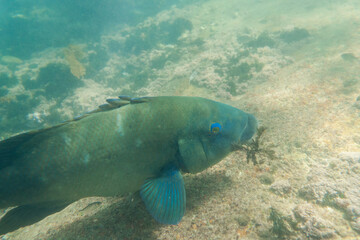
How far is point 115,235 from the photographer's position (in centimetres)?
192

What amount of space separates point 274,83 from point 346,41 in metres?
5.02

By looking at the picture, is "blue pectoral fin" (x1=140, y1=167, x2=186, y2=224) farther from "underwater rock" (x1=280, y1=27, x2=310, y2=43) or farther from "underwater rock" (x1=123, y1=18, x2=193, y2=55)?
"underwater rock" (x1=123, y1=18, x2=193, y2=55)

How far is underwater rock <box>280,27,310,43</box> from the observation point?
1013 centimetres

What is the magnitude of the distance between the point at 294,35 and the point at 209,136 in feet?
38.7

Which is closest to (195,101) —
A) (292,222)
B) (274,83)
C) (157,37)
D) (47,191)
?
(292,222)

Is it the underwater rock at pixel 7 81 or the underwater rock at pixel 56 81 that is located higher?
the underwater rock at pixel 7 81

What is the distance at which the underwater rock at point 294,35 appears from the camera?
33.2 feet

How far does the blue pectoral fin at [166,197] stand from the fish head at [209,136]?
276mm

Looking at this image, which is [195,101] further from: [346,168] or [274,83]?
[274,83]

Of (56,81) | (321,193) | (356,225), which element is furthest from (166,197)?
(56,81)

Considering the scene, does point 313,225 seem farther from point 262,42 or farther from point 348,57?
point 262,42

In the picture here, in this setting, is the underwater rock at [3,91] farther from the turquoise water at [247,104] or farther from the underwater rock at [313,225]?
the underwater rock at [313,225]

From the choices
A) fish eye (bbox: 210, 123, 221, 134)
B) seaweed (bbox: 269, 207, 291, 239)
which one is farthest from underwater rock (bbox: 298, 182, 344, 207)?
fish eye (bbox: 210, 123, 221, 134)

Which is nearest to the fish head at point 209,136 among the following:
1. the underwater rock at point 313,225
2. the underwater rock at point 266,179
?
the underwater rock at point 266,179
